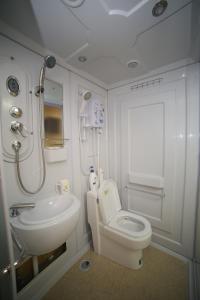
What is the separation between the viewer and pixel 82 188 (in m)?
1.60

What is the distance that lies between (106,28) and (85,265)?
2276 millimetres

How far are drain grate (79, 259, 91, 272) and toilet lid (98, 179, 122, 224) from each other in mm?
497

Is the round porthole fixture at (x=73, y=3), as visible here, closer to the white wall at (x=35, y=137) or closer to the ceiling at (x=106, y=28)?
the ceiling at (x=106, y=28)

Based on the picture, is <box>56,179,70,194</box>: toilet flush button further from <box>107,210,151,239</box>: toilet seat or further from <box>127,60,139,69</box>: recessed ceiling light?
<box>127,60,139,69</box>: recessed ceiling light

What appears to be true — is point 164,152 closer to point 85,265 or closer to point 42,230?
point 42,230

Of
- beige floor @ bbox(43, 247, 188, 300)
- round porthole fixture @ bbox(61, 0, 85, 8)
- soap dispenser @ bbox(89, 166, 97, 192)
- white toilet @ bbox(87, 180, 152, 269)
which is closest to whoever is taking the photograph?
round porthole fixture @ bbox(61, 0, 85, 8)

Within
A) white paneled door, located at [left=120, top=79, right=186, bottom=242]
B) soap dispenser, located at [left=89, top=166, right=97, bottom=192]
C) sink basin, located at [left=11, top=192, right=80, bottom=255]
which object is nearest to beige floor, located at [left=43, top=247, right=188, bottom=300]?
white paneled door, located at [left=120, top=79, right=186, bottom=242]

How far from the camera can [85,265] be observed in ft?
4.69

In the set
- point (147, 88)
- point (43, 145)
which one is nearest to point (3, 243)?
point (43, 145)

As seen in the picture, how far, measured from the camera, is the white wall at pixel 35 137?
959 millimetres

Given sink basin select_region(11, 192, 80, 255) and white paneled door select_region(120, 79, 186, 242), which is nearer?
sink basin select_region(11, 192, 80, 255)

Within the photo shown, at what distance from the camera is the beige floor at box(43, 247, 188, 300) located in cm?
113

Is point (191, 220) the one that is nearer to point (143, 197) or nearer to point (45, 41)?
point (143, 197)

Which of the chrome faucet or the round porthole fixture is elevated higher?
the round porthole fixture
